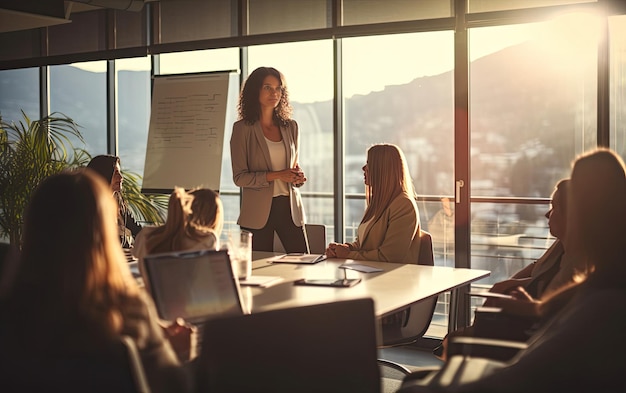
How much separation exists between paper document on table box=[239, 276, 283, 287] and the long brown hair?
4.48 feet

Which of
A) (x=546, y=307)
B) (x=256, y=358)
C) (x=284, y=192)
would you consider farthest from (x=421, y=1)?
(x=256, y=358)

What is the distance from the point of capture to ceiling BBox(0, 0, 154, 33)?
5.92m

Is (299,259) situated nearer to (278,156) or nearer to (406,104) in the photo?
(278,156)

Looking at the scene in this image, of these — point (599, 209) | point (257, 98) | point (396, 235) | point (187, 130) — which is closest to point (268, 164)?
point (257, 98)

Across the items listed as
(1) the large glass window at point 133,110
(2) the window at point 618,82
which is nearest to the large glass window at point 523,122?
(2) the window at point 618,82

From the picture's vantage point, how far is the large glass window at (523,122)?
5.08 metres

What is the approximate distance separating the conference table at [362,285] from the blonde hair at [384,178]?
13.4 inches

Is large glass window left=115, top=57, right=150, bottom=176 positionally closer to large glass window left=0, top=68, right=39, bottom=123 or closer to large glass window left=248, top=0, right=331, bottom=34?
large glass window left=0, top=68, right=39, bottom=123

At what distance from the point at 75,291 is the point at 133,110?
555 centimetres

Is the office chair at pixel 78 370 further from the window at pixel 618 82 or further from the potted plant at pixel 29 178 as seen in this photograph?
the potted plant at pixel 29 178

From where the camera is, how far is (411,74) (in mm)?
5660

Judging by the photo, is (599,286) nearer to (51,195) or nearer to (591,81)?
(51,195)

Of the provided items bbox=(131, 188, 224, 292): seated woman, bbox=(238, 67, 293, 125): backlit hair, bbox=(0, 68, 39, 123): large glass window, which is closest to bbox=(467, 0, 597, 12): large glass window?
bbox=(238, 67, 293, 125): backlit hair

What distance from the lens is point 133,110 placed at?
23.0 feet
